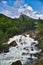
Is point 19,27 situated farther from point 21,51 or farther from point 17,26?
point 21,51

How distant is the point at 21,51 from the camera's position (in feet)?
19.6

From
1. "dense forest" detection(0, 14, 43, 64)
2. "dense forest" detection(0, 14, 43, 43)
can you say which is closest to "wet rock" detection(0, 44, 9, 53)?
"dense forest" detection(0, 14, 43, 64)

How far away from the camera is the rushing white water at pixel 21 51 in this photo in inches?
226

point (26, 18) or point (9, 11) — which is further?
point (26, 18)

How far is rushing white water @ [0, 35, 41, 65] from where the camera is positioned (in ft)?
18.8

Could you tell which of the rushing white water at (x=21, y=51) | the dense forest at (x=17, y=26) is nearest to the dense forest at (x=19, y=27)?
the dense forest at (x=17, y=26)

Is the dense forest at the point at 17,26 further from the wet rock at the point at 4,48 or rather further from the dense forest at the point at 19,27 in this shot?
the wet rock at the point at 4,48

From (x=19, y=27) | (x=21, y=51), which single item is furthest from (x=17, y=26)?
(x=21, y=51)

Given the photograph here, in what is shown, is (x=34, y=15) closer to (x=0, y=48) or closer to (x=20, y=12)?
(x=20, y=12)

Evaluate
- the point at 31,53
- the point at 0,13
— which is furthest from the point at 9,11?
the point at 31,53

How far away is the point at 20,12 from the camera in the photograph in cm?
588

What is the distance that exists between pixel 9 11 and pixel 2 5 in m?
0.21

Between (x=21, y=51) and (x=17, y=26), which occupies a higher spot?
(x=17, y=26)

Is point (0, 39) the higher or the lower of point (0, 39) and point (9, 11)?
the lower
